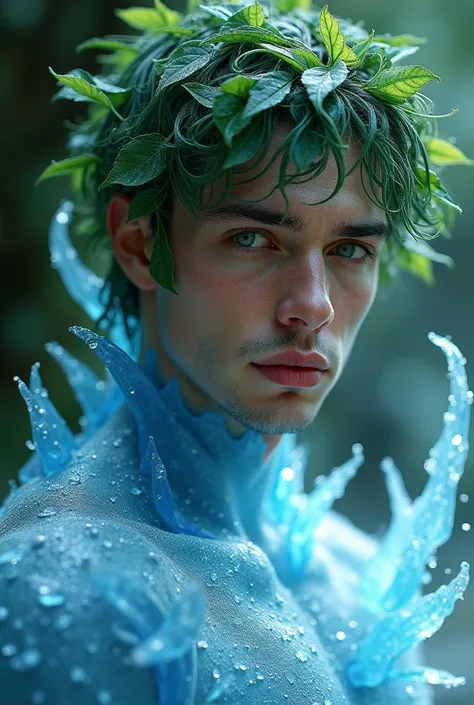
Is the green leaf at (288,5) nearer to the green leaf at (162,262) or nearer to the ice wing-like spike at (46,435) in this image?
the green leaf at (162,262)

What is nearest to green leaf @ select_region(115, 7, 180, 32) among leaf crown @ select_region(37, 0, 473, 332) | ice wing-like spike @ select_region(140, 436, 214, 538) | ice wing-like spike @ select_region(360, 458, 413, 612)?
leaf crown @ select_region(37, 0, 473, 332)

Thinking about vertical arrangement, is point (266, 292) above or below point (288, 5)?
below

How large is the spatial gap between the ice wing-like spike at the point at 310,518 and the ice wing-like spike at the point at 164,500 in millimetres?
211

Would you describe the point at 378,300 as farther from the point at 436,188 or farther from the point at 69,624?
the point at 69,624

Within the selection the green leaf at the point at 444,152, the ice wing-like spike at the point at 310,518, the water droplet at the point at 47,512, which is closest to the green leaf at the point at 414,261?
the green leaf at the point at 444,152

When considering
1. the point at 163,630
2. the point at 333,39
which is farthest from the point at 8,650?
the point at 333,39

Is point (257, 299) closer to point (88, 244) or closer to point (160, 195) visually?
point (160, 195)

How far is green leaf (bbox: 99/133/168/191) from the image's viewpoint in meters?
0.75

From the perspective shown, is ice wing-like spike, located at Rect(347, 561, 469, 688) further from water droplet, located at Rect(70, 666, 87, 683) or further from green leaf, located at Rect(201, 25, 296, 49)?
green leaf, located at Rect(201, 25, 296, 49)

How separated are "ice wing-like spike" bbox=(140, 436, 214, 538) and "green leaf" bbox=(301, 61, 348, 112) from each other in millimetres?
344

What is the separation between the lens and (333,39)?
757mm

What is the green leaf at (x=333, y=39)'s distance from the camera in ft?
2.46

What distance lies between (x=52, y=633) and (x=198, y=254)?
1.27 feet

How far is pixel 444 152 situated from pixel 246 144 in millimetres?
331
